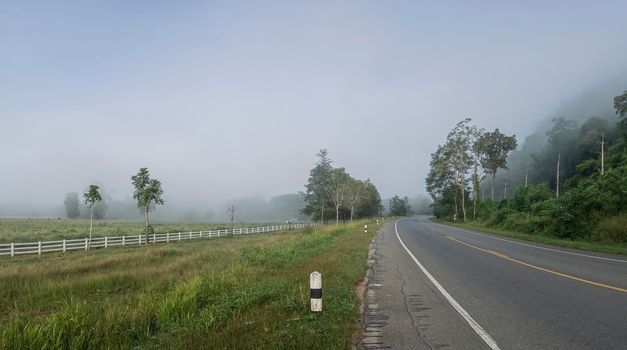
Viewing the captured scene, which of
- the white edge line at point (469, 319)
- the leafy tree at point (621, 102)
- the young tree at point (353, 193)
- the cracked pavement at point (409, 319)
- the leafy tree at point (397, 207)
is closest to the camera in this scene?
the white edge line at point (469, 319)

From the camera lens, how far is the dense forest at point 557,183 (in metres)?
21.8

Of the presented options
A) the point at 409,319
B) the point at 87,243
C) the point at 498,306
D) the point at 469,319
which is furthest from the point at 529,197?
the point at 87,243

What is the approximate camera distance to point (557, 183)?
196 feet

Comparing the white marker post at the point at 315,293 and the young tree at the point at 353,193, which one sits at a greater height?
the young tree at the point at 353,193

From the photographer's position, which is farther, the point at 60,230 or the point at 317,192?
the point at 317,192

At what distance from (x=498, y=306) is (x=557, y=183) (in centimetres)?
6280

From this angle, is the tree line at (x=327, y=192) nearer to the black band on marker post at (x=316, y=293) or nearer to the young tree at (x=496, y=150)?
the young tree at (x=496, y=150)

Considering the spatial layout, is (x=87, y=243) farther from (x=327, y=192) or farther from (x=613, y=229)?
(x=327, y=192)

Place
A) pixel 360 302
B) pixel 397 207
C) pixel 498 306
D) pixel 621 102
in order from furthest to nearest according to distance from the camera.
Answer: pixel 397 207, pixel 621 102, pixel 360 302, pixel 498 306

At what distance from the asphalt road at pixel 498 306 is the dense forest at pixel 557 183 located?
11.1 meters

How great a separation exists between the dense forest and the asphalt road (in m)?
11.1

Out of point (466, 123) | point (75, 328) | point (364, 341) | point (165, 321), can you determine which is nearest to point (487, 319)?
point (364, 341)

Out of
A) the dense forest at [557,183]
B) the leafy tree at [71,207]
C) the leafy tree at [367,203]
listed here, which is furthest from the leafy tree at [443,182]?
the leafy tree at [71,207]

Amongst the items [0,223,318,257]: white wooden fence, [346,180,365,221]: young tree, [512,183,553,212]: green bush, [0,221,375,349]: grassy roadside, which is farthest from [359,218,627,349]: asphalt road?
[346,180,365,221]: young tree
